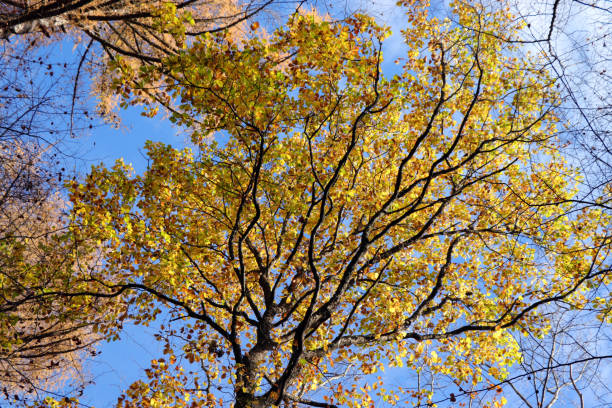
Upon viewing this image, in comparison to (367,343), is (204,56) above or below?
above

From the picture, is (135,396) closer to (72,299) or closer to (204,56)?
(72,299)

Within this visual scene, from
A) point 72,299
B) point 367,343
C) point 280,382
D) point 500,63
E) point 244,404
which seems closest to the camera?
point 280,382

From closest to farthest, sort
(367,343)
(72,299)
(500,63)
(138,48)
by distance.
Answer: (367,343)
(72,299)
(500,63)
(138,48)

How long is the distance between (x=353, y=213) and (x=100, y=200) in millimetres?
6308

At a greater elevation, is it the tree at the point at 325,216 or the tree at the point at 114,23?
the tree at the point at 114,23

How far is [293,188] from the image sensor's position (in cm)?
927

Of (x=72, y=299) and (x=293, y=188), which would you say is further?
(x=293, y=188)

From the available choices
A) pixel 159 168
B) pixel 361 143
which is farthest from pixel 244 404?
pixel 361 143

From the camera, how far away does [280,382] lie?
660 centimetres

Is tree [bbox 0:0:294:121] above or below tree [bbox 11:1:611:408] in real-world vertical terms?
above

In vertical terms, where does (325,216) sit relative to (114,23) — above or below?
below

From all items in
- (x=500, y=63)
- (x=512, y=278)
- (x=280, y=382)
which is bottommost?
(x=280, y=382)

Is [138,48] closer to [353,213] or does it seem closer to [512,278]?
[353,213]

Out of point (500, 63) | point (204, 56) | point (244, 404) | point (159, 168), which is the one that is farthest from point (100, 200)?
point (500, 63)
